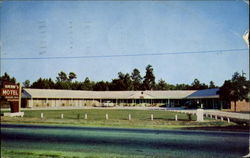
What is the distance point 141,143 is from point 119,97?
26.7 meters

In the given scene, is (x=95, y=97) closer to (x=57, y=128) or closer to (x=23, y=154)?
(x=57, y=128)

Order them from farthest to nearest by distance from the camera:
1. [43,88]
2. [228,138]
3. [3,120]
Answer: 1. [43,88]
2. [3,120]
3. [228,138]

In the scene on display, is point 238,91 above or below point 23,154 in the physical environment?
above

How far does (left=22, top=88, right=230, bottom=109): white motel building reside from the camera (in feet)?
79.8

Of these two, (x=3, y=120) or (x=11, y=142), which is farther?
(x=3, y=120)

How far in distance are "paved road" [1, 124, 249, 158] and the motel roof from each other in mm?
9740

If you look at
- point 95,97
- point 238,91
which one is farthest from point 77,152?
point 95,97

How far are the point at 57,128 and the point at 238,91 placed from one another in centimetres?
1133

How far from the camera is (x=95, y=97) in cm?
3484

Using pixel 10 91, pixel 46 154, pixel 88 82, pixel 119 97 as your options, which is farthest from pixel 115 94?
pixel 46 154

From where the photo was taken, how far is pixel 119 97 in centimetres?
3856

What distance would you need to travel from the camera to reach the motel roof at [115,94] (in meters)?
24.7

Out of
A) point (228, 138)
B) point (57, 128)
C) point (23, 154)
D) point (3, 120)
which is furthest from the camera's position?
point (3, 120)

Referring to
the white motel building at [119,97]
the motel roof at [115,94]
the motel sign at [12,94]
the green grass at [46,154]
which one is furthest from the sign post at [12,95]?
the green grass at [46,154]
